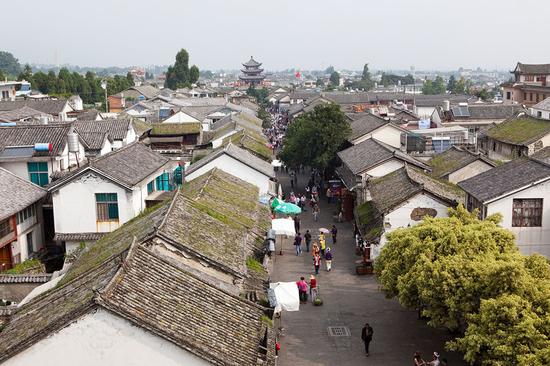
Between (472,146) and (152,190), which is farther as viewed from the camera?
(472,146)

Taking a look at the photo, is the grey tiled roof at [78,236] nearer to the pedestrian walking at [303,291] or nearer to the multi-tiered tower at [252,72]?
the pedestrian walking at [303,291]

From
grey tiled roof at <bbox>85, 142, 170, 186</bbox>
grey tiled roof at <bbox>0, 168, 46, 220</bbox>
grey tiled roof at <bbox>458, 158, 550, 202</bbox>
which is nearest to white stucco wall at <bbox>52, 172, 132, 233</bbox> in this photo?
grey tiled roof at <bbox>85, 142, 170, 186</bbox>

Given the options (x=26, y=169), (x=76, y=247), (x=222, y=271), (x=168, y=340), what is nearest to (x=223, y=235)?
(x=222, y=271)

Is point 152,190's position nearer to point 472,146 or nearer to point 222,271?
point 222,271

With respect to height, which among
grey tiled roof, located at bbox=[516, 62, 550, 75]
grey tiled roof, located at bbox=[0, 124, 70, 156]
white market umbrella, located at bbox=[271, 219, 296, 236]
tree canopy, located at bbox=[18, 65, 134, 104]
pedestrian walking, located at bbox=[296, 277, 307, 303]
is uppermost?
grey tiled roof, located at bbox=[516, 62, 550, 75]

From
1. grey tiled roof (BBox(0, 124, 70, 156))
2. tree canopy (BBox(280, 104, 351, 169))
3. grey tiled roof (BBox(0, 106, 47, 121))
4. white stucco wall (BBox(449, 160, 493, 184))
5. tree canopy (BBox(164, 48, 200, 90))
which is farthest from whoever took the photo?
tree canopy (BBox(164, 48, 200, 90))

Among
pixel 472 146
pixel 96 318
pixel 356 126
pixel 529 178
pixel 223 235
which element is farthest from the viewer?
pixel 356 126

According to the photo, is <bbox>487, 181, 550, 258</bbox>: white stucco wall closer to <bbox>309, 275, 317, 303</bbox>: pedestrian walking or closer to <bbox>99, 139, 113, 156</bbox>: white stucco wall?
<bbox>309, 275, 317, 303</bbox>: pedestrian walking
